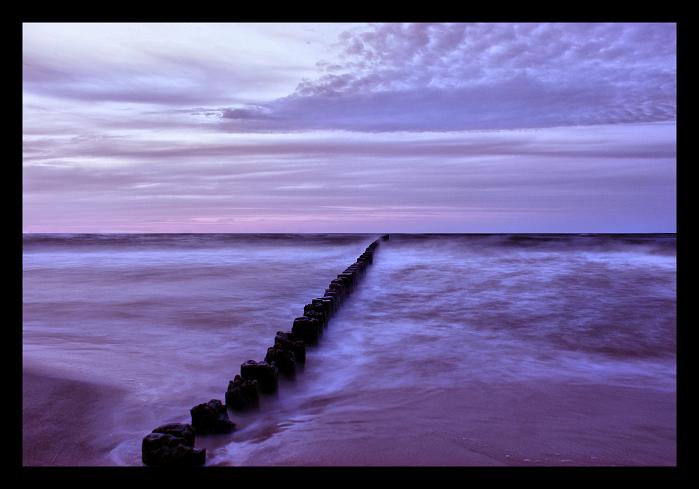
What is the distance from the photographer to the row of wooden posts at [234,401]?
2156mm

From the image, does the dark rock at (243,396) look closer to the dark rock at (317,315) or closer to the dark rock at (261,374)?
the dark rock at (261,374)

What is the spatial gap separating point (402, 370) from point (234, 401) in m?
1.64

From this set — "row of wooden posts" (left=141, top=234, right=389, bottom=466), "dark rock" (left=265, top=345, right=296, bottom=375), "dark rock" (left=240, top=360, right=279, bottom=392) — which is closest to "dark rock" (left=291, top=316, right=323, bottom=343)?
"row of wooden posts" (left=141, top=234, right=389, bottom=466)

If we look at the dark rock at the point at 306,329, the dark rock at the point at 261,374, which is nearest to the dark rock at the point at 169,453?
the dark rock at the point at 261,374

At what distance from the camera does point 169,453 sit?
214 cm

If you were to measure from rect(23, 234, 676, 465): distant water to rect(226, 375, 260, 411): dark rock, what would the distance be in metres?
0.08

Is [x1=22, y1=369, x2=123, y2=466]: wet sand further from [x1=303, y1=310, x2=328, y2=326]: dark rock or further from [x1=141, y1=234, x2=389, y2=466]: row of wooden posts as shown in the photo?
[x1=303, y1=310, x2=328, y2=326]: dark rock
